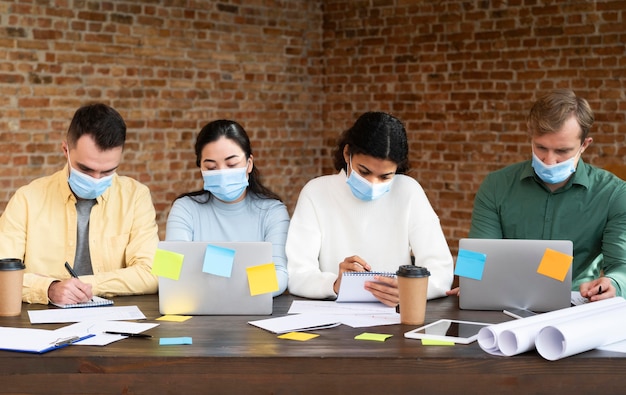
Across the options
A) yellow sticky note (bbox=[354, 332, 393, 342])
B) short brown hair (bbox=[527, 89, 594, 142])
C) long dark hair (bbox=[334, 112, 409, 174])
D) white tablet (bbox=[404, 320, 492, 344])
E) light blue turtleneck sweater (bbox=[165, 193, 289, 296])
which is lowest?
yellow sticky note (bbox=[354, 332, 393, 342])

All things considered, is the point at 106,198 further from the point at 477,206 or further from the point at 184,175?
the point at 184,175


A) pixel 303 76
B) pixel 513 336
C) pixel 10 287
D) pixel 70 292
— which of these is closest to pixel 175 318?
pixel 70 292

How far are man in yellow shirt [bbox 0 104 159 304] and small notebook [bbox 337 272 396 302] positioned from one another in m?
0.70

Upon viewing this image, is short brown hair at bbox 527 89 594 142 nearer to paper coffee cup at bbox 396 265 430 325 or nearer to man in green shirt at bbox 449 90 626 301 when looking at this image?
man in green shirt at bbox 449 90 626 301

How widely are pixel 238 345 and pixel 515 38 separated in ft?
14.0

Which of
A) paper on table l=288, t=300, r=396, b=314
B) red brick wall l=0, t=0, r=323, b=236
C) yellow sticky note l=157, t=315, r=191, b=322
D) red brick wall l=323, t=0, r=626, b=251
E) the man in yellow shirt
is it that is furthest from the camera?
red brick wall l=323, t=0, r=626, b=251

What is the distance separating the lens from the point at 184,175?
6.18m

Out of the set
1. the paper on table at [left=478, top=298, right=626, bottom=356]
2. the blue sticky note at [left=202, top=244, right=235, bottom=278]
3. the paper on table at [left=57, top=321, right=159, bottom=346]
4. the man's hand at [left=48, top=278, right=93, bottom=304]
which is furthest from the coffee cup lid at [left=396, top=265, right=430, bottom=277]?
the man's hand at [left=48, top=278, right=93, bottom=304]

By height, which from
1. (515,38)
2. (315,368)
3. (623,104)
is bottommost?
(315,368)

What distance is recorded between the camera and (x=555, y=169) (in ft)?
10.00

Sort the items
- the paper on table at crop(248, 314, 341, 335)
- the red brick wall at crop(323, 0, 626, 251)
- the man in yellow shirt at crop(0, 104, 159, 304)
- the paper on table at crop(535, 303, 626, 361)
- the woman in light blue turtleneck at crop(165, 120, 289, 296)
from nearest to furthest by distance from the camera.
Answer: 1. the paper on table at crop(535, 303, 626, 361)
2. the paper on table at crop(248, 314, 341, 335)
3. the man in yellow shirt at crop(0, 104, 159, 304)
4. the woman in light blue turtleneck at crop(165, 120, 289, 296)
5. the red brick wall at crop(323, 0, 626, 251)

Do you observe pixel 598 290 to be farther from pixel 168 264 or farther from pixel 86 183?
pixel 86 183

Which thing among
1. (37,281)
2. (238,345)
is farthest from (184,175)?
(238,345)

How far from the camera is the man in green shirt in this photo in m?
3.02
